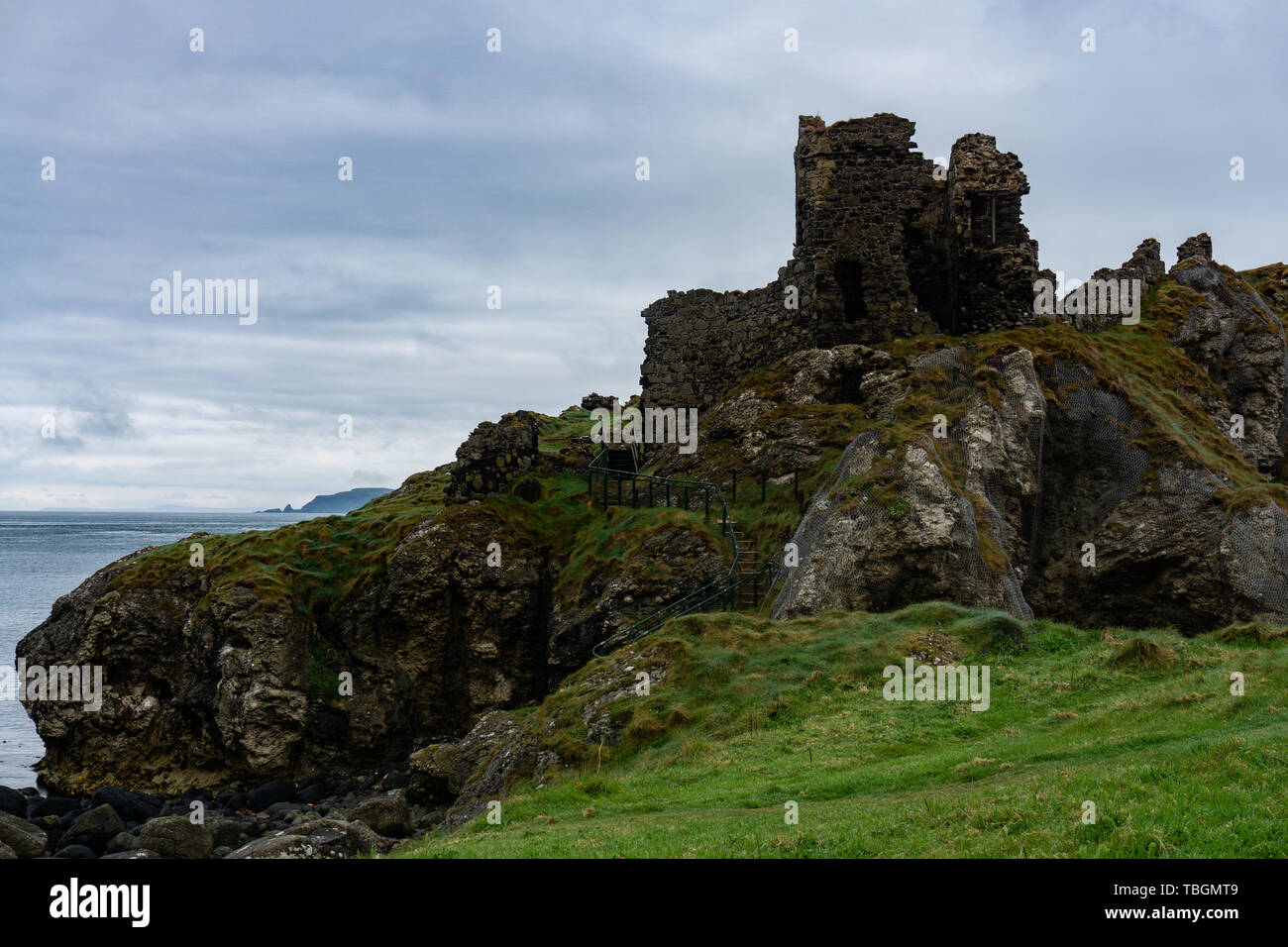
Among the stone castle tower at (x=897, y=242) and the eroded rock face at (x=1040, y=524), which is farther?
the stone castle tower at (x=897, y=242)

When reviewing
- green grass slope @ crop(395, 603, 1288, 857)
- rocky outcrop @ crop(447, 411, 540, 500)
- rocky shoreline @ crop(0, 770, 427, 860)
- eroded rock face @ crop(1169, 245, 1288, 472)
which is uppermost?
eroded rock face @ crop(1169, 245, 1288, 472)

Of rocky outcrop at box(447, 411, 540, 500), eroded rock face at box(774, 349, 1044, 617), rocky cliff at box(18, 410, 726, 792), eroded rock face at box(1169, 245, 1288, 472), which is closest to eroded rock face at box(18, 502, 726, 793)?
rocky cliff at box(18, 410, 726, 792)

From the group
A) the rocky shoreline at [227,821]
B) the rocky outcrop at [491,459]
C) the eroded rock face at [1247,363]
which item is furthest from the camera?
the eroded rock face at [1247,363]

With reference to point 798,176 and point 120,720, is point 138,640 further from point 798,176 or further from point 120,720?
point 798,176

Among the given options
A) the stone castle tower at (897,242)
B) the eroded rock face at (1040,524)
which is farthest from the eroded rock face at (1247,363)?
the eroded rock face at (1040,524)

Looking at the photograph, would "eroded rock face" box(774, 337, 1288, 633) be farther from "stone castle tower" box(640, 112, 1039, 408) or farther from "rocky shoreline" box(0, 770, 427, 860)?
"rocky shoreline" box(0, 770, 427, 860)

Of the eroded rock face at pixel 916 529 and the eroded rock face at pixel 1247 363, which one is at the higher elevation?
the eroded rock face at pixel 1247 363

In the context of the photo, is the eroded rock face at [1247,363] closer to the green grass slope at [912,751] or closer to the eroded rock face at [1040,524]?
the eroded rock face at [1040,524]

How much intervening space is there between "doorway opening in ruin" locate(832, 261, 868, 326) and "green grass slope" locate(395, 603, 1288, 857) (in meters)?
21.8

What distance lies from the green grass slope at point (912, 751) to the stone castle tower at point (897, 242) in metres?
21.8

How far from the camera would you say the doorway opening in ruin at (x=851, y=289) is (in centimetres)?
4353

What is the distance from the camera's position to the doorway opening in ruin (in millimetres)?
43531
